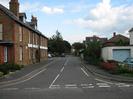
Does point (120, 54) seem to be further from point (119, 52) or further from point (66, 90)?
point (66, 90)

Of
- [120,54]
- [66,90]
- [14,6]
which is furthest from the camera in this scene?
[120,54]

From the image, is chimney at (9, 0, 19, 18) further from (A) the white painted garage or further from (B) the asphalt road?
(B) the asphalt road

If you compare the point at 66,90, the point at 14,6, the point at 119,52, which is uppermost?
the point at 14,6

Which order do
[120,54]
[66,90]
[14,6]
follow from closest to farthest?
[66,90]
[14,6]
[120,54]

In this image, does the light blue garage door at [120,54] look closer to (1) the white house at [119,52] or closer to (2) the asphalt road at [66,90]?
(1) the white house at [119,52]

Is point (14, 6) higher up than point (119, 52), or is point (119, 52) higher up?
point (14, 6)

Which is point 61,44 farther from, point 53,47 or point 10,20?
point 10,20

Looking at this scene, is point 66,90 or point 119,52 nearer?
point 66,90

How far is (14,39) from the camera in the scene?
137 feet

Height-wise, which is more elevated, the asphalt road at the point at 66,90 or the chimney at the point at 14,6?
the chimney at the point at 14,6

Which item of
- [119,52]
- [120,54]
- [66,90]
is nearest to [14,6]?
[119,52]

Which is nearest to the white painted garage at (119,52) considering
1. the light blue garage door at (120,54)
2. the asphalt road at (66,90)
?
the light blue garage door at (120,54)

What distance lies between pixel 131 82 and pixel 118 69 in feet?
23.9

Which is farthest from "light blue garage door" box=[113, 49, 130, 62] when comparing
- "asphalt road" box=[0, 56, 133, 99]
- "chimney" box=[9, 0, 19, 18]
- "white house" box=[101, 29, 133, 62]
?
"asphalt road" box=[0, 56, 133, 99]
